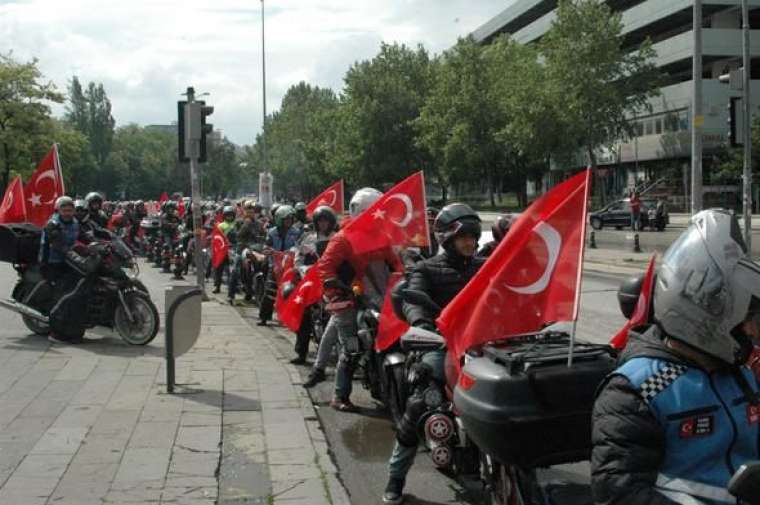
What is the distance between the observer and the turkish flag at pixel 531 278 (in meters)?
3.57

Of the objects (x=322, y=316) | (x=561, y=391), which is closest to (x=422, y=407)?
(x=561, y=391)

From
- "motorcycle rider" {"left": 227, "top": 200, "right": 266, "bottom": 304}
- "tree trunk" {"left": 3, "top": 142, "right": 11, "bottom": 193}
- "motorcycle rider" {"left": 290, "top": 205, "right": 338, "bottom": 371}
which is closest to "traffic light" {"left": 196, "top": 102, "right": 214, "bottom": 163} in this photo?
"motorcycle rider" {"left": 227, "top": 200, "right": 266, "bottom": 304}

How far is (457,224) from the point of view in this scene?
209 inches

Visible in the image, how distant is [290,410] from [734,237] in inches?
200

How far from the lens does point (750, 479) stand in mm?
2023

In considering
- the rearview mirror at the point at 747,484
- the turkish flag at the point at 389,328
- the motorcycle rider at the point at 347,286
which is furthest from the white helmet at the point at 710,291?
the motorcycle rider at the point at 347,286

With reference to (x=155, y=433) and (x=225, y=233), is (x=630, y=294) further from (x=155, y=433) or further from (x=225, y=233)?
(x=225, y=233)

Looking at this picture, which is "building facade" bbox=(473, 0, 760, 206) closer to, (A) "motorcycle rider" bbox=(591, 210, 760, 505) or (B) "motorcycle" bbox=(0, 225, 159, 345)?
(B) "motorcycle" bbox=(0, 225, 159, 345)

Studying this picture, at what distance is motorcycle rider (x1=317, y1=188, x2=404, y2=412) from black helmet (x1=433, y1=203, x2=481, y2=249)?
5.85 ft

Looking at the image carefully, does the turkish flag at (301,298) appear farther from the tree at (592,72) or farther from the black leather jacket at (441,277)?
the tree at (592,72)

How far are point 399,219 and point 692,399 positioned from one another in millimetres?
4742

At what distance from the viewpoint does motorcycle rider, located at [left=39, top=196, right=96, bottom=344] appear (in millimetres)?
9867

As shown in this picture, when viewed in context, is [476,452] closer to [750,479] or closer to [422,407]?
[422,407]

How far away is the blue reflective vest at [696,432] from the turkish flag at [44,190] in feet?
34.1
